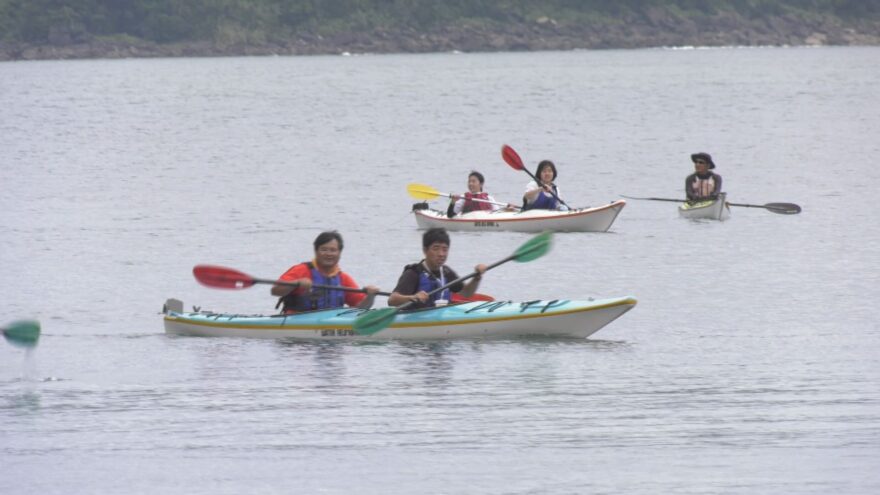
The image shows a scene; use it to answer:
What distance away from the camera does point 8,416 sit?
47.9 feet

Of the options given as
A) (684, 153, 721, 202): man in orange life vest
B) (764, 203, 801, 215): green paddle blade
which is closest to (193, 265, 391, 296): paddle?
(684, 153, 721, 202): man in orange life vest

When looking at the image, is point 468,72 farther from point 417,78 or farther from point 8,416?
point 8,416

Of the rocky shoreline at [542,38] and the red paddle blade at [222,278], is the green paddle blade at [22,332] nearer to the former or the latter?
the red paddle blade at [222,278]

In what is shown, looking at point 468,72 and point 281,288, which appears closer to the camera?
point 281,288

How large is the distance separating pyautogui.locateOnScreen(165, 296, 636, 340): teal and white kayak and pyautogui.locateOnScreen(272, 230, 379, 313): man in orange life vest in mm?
196

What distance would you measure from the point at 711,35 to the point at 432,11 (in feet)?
97.5

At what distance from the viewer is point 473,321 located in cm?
1745

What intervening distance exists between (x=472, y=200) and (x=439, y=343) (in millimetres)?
11596

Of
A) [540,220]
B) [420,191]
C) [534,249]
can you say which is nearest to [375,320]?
[534,249]

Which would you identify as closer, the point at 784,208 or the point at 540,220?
the point at 540,220

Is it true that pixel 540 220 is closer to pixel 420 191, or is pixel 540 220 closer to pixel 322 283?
pixel 420 191

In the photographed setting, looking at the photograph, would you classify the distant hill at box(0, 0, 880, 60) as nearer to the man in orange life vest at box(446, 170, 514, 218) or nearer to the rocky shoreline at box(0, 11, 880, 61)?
the rocky shoreline at box(0, 11, 880, 61)

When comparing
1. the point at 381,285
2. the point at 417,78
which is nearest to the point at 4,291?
the point at 381,285

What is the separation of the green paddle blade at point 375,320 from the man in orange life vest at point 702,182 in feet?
44.4
